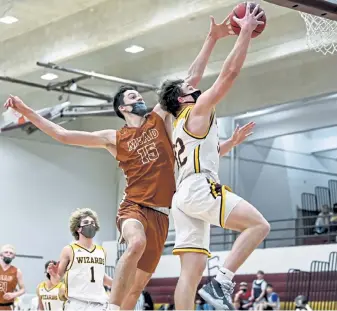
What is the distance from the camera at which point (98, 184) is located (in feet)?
86.2

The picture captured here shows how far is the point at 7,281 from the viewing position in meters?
13.2

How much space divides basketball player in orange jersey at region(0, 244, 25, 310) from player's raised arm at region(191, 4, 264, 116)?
830 cm

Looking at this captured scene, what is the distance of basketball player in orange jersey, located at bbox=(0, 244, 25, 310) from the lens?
13.0 m

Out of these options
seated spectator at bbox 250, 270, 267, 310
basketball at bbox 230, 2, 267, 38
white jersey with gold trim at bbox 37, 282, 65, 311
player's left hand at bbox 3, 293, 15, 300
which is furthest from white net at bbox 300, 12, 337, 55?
seated spectator at bbox 250, 270, 267, 310

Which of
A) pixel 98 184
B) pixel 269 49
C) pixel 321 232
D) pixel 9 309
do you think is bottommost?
pixel 9 309

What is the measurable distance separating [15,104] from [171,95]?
128cm

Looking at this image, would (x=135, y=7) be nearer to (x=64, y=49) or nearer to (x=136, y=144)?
(x=64, y=49)

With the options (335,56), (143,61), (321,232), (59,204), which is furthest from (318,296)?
(59,204)

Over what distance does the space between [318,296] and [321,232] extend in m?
3.52

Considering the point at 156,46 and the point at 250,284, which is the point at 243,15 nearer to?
the point at 156,46

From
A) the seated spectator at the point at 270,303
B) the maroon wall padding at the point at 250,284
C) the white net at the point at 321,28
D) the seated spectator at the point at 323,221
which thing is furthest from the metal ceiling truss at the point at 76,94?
the white net at the point at 321,28

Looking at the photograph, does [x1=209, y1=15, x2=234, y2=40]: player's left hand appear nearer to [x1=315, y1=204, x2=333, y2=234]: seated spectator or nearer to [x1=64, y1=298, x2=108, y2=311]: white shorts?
[x1=64, y1=298, x2=108, y2=311]: white shorts

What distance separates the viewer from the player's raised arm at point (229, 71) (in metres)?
5.38

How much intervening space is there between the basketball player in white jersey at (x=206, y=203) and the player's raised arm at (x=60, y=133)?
101 cm
